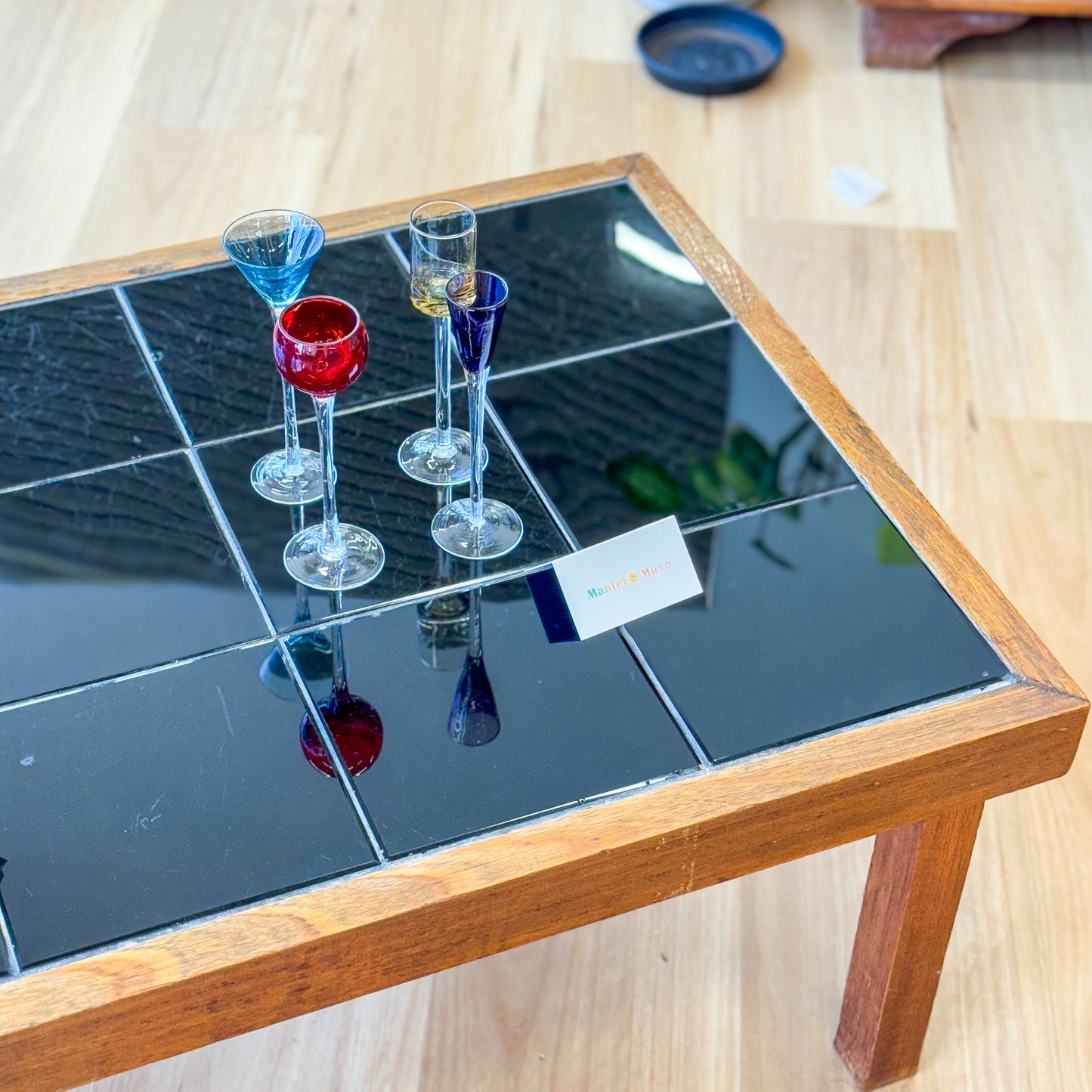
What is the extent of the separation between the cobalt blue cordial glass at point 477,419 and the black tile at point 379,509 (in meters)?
0.01

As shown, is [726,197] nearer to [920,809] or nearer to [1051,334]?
[1051,334]

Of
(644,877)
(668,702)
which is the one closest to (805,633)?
(668,702)

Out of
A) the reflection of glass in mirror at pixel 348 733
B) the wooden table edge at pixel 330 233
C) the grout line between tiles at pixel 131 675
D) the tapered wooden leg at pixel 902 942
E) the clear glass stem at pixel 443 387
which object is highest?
the wooden table edge at pixel 330 233

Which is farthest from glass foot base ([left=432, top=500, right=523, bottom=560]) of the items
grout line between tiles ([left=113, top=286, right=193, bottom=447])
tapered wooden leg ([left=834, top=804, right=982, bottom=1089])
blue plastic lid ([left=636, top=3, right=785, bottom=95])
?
blue plastic lid ([left=636, top=3, right=785, bottom=95])

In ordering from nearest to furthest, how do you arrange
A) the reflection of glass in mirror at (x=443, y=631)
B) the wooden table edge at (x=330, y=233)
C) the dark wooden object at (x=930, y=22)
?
the reflection of glass in mirror at (x=443, y=631), the wooden table edge at (x=330, y=233), the dark wooden object at (x=930, y=22)

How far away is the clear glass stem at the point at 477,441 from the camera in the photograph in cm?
111

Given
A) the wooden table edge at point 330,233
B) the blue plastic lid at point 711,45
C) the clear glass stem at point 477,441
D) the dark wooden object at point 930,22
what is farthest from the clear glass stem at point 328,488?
the dark wooden object at point 930,22

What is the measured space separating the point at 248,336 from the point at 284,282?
0.70ft

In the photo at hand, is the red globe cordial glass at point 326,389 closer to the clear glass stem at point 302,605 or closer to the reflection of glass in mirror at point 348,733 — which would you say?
the clear glass stem at point 302,605

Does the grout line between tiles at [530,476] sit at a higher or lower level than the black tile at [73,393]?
lower

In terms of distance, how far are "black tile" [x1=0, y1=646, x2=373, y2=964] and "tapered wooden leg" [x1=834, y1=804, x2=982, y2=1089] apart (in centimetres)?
43

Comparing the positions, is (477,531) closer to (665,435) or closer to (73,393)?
(665,435)

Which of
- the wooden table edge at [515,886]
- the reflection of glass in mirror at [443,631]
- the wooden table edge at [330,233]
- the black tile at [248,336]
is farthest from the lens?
the wooden table edge at [330,233]

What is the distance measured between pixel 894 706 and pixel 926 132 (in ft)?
5.68
